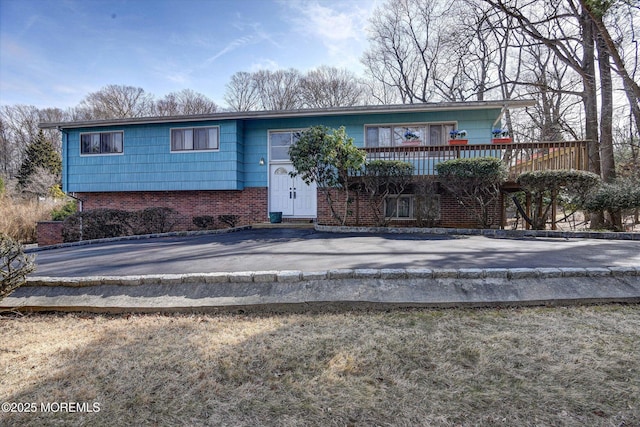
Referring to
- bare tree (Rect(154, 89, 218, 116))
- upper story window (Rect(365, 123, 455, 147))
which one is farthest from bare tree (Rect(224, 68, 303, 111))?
upper story window (Rect(365, 123, 455, 147))

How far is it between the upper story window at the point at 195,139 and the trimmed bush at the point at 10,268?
8.42m

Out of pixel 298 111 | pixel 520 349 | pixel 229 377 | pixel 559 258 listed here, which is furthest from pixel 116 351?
pixel 298 111

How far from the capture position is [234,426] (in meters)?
1.76

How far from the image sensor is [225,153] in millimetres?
11328

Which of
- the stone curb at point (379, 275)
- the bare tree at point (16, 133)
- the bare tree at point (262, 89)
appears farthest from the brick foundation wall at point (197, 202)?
the bare tree at point (16, 133)

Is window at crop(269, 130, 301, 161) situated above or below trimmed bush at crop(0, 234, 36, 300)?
above

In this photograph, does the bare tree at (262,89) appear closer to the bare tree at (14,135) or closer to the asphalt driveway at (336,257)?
the bare tree at (14,135)

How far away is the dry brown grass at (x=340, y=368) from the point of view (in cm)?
186

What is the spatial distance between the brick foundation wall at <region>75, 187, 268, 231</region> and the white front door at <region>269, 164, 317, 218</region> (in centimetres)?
38

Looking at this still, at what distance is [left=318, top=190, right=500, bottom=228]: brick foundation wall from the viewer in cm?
980

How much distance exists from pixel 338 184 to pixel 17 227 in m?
13.0

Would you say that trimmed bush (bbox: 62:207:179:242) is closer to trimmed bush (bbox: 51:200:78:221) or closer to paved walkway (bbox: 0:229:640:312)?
trimmed bush (bbox: 51:200:78:221)

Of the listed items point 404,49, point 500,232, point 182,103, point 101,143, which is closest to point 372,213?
point 500,232

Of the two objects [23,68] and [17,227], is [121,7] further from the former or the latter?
[17,227]
